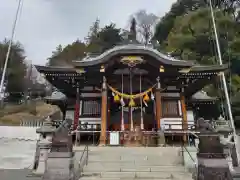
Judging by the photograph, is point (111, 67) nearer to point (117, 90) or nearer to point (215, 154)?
point (117, 90)

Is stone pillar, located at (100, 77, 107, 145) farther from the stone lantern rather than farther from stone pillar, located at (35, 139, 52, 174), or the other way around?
stone pillar, located at (35, 139, 52, 174)

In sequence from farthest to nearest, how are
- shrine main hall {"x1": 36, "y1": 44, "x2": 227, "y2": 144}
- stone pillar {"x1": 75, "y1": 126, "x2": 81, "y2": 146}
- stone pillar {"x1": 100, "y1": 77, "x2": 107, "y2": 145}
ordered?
shrine main hall {"x1": 36, "y1": 44, "x2": 227, "y2": 144} → stone pillar {"x1": 75, "y1": 126, "x2": 81, "y2": 146} → stone pillar {"x1": 100, "y1": 77, "x2": 107, "y2": 145}

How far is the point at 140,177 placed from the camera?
842 cm

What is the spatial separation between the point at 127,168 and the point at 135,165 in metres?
0.40

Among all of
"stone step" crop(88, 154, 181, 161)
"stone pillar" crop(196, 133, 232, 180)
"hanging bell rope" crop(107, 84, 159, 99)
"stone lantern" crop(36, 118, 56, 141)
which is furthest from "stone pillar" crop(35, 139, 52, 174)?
"stone pillar" crop(196, 133, 232, 180)

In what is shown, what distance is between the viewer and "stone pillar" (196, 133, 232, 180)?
6.39 metres

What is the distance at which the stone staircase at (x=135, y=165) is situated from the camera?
28.2 ft

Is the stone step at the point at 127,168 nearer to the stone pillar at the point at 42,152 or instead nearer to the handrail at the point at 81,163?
the handrail at the point at 81,163

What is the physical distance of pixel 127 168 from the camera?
9.44 m

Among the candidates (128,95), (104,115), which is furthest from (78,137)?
(128,95)

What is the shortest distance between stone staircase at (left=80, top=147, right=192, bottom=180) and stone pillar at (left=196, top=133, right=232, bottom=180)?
1.92 metres

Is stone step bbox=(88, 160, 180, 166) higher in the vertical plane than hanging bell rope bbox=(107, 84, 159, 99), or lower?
lower

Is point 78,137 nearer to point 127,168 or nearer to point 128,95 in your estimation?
point 128,95

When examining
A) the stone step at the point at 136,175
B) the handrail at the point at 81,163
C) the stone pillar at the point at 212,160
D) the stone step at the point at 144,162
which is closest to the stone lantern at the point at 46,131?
the handrail at the point at 81,163
